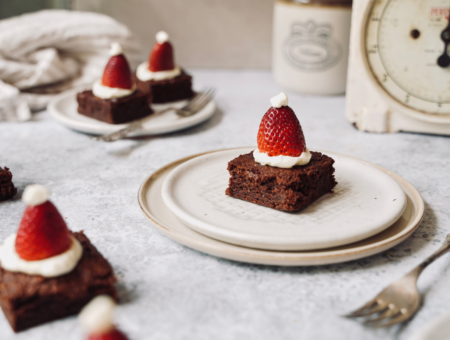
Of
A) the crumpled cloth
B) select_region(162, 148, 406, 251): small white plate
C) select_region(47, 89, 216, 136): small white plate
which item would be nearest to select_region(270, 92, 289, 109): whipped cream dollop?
select_region(162, 148, 406, 251): small white plate

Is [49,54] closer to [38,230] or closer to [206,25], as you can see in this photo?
[206,25]

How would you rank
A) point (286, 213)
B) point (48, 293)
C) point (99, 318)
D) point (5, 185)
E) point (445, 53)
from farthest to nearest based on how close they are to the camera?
point (445, 53)
point (5, 185)
point (286, 213)
point (48, 293)
point (99, 318)

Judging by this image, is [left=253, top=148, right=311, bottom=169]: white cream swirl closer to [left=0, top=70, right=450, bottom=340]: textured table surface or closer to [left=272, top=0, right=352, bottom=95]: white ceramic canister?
[left=0, top=70, right=450, bottom=340]: textured table surface

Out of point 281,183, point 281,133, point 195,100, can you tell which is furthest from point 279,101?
point 195,100

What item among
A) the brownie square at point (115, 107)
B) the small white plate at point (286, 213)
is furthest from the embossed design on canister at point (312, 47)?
the small white plate at point (286, 213)

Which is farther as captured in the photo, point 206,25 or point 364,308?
point 206,25

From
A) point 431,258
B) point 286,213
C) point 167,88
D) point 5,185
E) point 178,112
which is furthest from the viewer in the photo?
point 167,88

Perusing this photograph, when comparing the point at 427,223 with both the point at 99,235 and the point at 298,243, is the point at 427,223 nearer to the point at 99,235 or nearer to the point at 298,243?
the point at 298,243

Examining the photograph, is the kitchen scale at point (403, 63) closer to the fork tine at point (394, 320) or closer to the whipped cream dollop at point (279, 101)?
the whipped cream dollop at point (279, 101)
